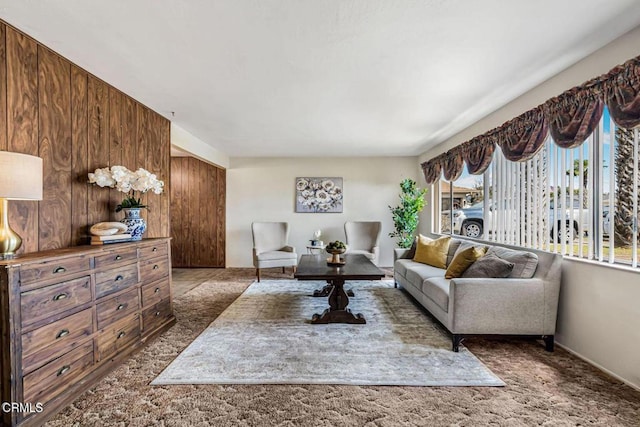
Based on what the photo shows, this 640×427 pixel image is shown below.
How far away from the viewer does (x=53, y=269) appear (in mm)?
1789

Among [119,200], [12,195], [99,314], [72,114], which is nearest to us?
[12,195]

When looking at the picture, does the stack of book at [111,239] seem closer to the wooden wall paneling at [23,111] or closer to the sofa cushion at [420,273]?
the wooden wall paneling at [23,111]

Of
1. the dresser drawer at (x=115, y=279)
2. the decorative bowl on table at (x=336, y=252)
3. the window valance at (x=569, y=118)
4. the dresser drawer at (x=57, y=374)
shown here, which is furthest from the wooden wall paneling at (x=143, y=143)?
the window valance at (x=569, y=118)

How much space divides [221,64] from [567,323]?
3579 mm

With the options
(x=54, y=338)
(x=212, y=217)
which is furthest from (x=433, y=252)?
(x=212, y=217)

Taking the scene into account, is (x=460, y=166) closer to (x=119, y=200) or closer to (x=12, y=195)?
(x=119, y=200)

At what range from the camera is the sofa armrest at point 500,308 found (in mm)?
2529

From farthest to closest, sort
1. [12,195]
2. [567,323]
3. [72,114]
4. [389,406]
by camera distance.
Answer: [567,323] < [72,114] < [389,406] < [12,195]

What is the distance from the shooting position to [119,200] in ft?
9.45

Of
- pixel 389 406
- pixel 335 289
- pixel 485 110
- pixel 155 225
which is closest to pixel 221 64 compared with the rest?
pixel 155 225

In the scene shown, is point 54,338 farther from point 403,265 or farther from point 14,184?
point 403,265

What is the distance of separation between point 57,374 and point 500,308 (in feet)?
10.5

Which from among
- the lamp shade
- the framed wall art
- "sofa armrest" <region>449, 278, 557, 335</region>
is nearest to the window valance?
"sofa armrest" <region>449, 278, 557, 335</region>

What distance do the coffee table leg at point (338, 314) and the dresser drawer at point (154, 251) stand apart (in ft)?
5.54
